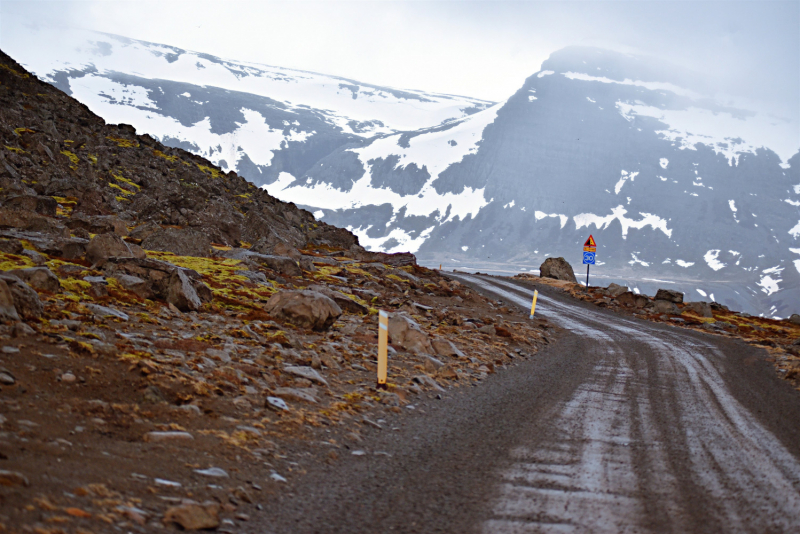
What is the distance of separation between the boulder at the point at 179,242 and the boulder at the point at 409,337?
9641mm

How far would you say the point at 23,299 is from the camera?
6.80m

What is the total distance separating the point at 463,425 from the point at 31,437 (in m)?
4.90

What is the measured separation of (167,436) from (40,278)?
5.57 m

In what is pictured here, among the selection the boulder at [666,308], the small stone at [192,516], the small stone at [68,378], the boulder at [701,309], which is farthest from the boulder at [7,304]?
the boulder at [701,309]

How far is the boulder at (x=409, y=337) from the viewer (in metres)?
11.3

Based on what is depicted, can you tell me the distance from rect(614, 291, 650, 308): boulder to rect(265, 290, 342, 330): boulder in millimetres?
20568

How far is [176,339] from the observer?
26.9 feet

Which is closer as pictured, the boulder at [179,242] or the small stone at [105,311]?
the small stone at [105,311]

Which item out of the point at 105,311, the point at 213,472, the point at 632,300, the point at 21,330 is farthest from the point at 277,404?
the point at 632,300

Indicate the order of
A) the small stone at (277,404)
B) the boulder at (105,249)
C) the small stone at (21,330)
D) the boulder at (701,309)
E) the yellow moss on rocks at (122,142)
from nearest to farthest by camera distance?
1. the small stone at (21,330)
2. the small stone at (277,404)
3. the boulder at (105,249)
4. the boulder at (701,309)
5. the yellow moss on rocks at (122,142)

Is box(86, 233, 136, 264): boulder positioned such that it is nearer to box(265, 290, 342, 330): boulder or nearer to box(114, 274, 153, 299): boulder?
box(114, 274, 153, 299): boulder

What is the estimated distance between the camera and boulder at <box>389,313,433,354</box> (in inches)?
446

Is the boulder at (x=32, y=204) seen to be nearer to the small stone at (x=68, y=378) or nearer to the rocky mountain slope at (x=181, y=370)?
the rocky mountain slope at (x=181, y=370)

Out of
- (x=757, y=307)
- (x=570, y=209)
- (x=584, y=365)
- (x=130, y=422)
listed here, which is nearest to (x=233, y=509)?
(x=130, y=422)
